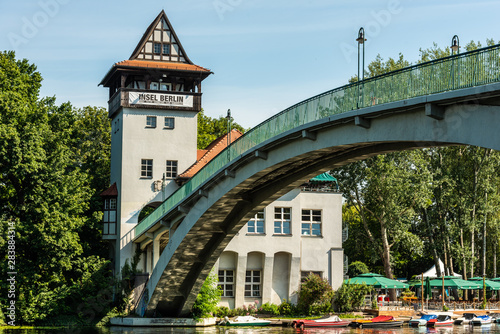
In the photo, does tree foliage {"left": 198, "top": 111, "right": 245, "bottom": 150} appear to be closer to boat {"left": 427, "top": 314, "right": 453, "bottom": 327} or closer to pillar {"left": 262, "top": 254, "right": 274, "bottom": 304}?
pillar {"left": 262, "top": 254, "right": 274, "bottom": 304}

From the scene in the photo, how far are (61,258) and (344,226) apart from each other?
18502 mm

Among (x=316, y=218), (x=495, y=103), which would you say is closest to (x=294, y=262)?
(x=316, y=218)

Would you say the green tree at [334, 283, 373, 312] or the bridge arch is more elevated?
the bridge arch

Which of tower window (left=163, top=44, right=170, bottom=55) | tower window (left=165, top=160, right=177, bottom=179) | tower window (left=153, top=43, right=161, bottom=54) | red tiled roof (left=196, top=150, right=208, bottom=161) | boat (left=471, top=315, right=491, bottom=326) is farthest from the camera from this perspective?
red tiled roof (left=196, top=150, right=208, bottom=161)

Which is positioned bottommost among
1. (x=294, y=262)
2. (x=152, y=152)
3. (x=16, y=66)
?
(x=294, y=262)

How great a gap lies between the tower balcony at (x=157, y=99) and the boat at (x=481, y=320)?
18588 mm

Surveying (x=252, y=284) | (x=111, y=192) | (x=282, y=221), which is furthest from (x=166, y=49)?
(x=252, y=284)

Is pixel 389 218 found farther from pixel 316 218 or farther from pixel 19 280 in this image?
pixel 19 280

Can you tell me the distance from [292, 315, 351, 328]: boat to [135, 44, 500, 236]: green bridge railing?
11.1 m

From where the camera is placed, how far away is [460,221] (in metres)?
49.7

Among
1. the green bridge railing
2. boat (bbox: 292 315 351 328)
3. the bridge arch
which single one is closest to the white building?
boat (bbox: 292 315 351 328)

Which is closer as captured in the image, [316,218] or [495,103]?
[495,103]

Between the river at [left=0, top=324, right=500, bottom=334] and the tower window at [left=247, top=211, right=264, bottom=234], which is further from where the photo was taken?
the tower window at [left=247, top=211, right=264, bottom=234]

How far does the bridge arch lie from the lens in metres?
15.6
